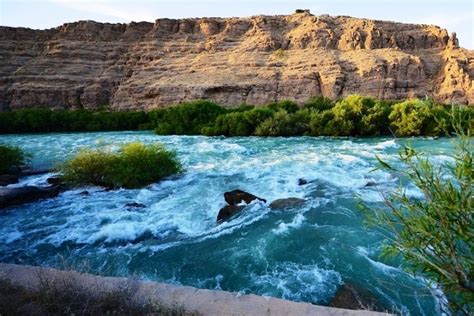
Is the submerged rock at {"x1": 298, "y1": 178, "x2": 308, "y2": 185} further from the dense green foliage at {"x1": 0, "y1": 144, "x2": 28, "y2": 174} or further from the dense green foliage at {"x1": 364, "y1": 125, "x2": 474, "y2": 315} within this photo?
the dense green foliage at {"x1": 0, "y1": 144, "x2": 28, "y2": 174}

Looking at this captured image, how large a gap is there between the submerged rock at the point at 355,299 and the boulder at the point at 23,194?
10.9 meters

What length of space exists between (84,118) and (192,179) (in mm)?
33022

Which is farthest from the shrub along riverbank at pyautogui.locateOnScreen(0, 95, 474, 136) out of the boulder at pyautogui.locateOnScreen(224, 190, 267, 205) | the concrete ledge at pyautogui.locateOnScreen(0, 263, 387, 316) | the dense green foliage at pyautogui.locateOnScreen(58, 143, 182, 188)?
the concrete ledge at pyautogui.locateOnScreen(0, 263, 387, 316)

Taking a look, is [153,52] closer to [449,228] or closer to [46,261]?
[46,261]

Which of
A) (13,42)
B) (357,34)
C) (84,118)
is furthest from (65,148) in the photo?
(357,34)

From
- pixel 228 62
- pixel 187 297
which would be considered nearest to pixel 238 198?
pixel 187 297

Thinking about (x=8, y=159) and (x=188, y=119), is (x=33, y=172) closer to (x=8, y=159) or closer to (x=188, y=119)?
(x=8, y=159)

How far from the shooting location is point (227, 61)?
68250mm

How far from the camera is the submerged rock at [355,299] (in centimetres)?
600

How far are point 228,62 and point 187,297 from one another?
6600cm

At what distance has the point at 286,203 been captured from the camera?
11.5 m

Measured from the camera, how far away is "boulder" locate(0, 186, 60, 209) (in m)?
12.2

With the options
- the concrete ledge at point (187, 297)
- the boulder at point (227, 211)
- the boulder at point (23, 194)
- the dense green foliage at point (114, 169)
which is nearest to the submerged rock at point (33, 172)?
the dense green foliage at point (114, 169)

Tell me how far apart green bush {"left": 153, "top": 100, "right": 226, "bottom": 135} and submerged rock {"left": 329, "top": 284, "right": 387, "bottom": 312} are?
96.1ft
